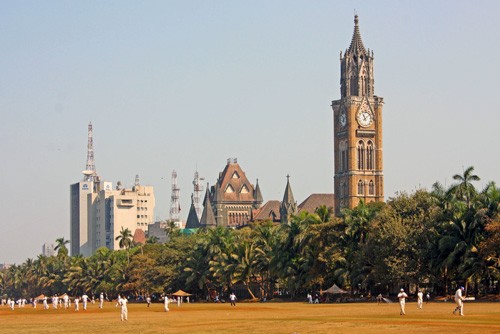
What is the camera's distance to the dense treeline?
99.8 meters

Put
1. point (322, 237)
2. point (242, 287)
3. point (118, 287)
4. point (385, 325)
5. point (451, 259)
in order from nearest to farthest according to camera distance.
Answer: point (385, 325) < point (451, 259) < point (322, 237) < point (242, 287) < point (118, 287)

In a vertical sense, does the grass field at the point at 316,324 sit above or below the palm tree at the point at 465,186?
Answer: below

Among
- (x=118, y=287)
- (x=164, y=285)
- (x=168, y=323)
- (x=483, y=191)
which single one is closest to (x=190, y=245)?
(x=164, y=285)

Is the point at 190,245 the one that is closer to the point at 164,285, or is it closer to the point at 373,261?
the point at 164,285

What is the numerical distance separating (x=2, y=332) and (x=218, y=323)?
1489 cm

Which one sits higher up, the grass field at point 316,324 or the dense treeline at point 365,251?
the dense treeline at point 365,251

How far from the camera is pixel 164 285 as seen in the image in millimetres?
154250

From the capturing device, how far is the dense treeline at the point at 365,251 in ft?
327

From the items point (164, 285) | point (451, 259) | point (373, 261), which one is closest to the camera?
point (451, 259)

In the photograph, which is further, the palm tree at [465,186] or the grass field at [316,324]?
the palm tree at [465,186]

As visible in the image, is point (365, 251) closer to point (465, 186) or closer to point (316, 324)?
point (465, 186)

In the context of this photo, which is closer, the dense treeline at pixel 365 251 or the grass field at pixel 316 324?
the grass field at pixel 316 324

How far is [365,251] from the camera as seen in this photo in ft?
356

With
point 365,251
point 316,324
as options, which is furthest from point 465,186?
point 316,324
